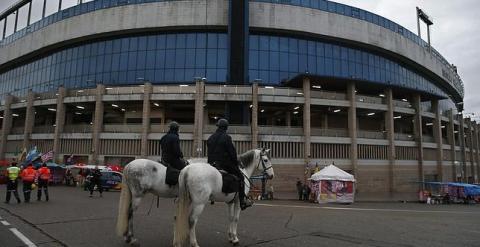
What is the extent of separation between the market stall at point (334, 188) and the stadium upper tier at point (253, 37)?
17721 mm

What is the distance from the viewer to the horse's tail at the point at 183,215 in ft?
22.1

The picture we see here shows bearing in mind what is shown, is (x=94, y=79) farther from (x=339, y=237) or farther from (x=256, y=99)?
(x=339, y=237)

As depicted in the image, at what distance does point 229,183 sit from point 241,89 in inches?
1269

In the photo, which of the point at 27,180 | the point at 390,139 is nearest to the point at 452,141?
the point at 390,139

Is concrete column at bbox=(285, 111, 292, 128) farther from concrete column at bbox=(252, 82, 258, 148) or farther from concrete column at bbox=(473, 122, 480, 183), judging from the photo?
concrete column at bbox=(473, 122, 480, 183)

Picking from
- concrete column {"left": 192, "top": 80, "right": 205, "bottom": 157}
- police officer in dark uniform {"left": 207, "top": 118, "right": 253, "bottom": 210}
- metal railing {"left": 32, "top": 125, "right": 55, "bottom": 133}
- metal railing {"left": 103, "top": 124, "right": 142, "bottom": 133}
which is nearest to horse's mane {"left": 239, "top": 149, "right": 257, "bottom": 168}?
police officer in dark uniform {"left": 207, "top": 118, "right": 253, "bottom": 210}

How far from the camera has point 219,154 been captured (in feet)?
25.7

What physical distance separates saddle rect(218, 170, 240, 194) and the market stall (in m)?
21.9

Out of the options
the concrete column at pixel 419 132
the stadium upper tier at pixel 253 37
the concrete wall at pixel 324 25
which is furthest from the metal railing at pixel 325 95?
the concrete column at pixel 419 132

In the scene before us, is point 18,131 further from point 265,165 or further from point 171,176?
point 265,165

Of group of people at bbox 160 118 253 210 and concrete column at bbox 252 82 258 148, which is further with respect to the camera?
concrete column at bbox 252 82 258 148

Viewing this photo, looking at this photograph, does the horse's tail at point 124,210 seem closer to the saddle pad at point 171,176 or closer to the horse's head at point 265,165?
the saddle pad at point 171,176

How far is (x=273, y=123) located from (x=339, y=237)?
38099mm

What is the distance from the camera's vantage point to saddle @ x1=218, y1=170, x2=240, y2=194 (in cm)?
757
